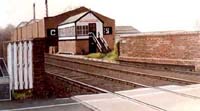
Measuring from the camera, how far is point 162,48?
26.1 ft

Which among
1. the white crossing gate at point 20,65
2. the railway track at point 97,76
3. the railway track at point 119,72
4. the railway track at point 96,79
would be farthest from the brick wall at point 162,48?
the white crossing gate at point 20,65

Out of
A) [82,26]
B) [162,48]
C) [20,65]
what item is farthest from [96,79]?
[162,48]

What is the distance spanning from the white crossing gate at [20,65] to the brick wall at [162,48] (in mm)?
3536

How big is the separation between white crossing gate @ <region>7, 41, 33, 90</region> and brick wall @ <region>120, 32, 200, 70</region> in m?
3.54

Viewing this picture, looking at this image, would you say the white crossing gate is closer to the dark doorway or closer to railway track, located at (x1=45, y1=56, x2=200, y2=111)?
railway track, located at (x1=45, y1=56, x2=200, y2=111)

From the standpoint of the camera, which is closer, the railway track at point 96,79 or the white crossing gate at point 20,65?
the white crossing gate at point 20,65

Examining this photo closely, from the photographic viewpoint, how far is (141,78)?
5.97m

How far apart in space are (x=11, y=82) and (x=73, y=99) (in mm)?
810

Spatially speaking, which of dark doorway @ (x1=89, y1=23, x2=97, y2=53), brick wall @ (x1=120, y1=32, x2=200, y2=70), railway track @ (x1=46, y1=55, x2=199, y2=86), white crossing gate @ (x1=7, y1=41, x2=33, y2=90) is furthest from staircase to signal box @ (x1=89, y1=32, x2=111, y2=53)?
brick wall @ (x1=120, y1=32, x2=200, y2=70)

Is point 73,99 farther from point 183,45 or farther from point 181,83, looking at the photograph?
point 183,45

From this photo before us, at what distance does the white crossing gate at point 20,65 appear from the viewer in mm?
3969

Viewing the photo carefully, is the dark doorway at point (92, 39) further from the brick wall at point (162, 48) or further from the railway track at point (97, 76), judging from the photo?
the brick wall at point (162, 48)

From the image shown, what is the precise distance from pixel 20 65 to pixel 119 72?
273 cm

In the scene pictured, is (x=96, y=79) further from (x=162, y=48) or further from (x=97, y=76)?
(x=162, y=48)
